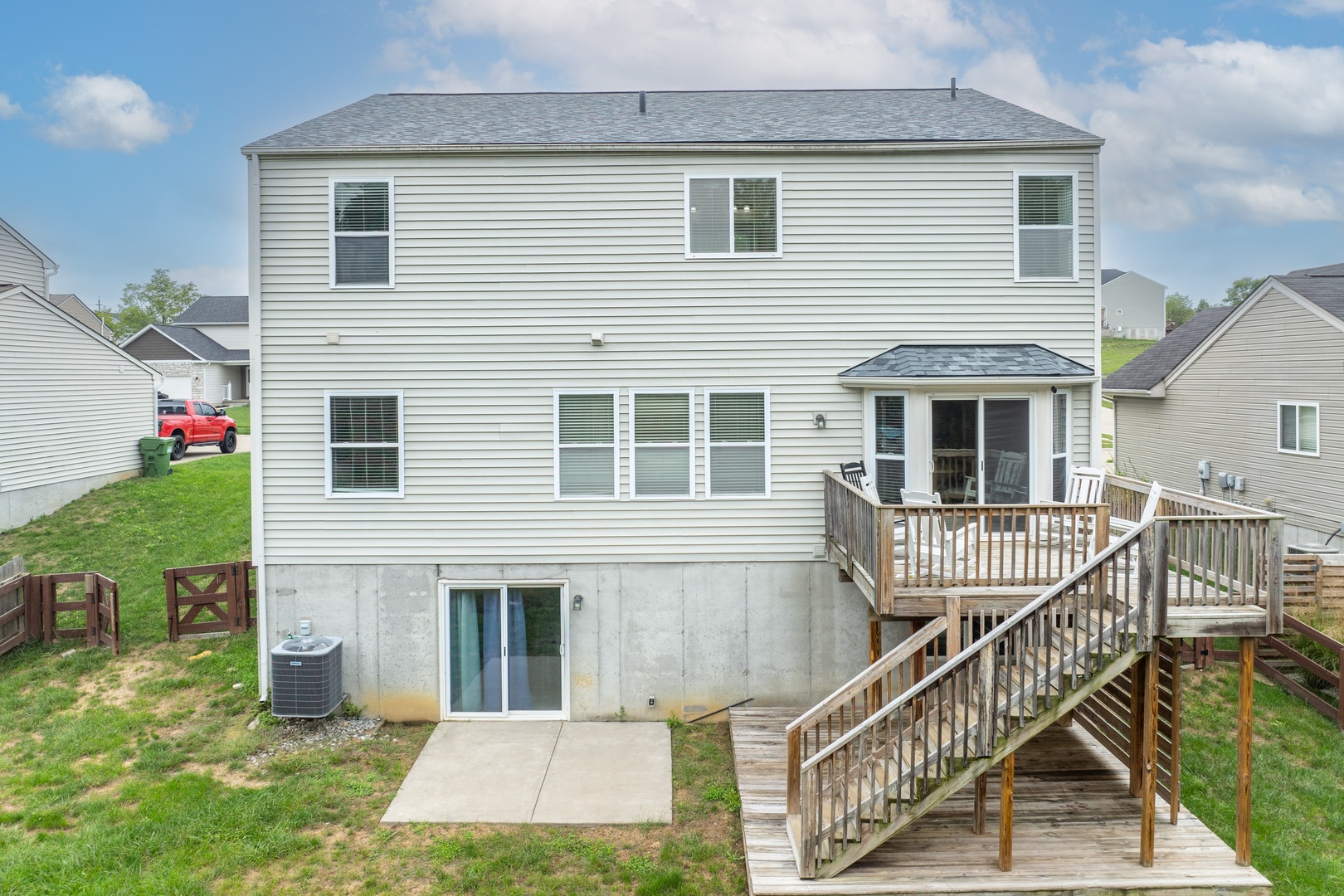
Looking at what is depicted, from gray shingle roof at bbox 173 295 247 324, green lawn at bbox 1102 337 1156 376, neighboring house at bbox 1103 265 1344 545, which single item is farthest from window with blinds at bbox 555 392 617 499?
gray shingle roof at bbox 173 295 247 324

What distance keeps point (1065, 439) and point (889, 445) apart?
2123 mm

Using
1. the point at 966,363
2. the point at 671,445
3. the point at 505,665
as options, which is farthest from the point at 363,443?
the point at 966,363

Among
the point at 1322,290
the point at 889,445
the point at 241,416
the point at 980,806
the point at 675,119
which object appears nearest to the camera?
the point at 980,806

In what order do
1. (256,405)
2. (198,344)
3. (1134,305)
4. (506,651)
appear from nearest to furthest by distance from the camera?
(256,405) < (506,651) < (198,344) < (1134,305)

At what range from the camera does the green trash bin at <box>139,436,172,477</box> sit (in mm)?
19453

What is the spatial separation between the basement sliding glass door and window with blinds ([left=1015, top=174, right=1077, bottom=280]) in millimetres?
7258

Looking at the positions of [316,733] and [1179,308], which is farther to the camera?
[1179,308]

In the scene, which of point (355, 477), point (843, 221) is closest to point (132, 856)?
point (355, 477)

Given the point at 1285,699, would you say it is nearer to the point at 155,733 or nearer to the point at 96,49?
the point at 155,733

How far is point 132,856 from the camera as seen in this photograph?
6.52 m

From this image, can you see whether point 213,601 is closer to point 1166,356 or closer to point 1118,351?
point 1166,356

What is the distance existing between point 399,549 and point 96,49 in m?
60.1

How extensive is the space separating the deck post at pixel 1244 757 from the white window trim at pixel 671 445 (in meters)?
5.73

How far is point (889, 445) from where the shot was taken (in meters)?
9.29
